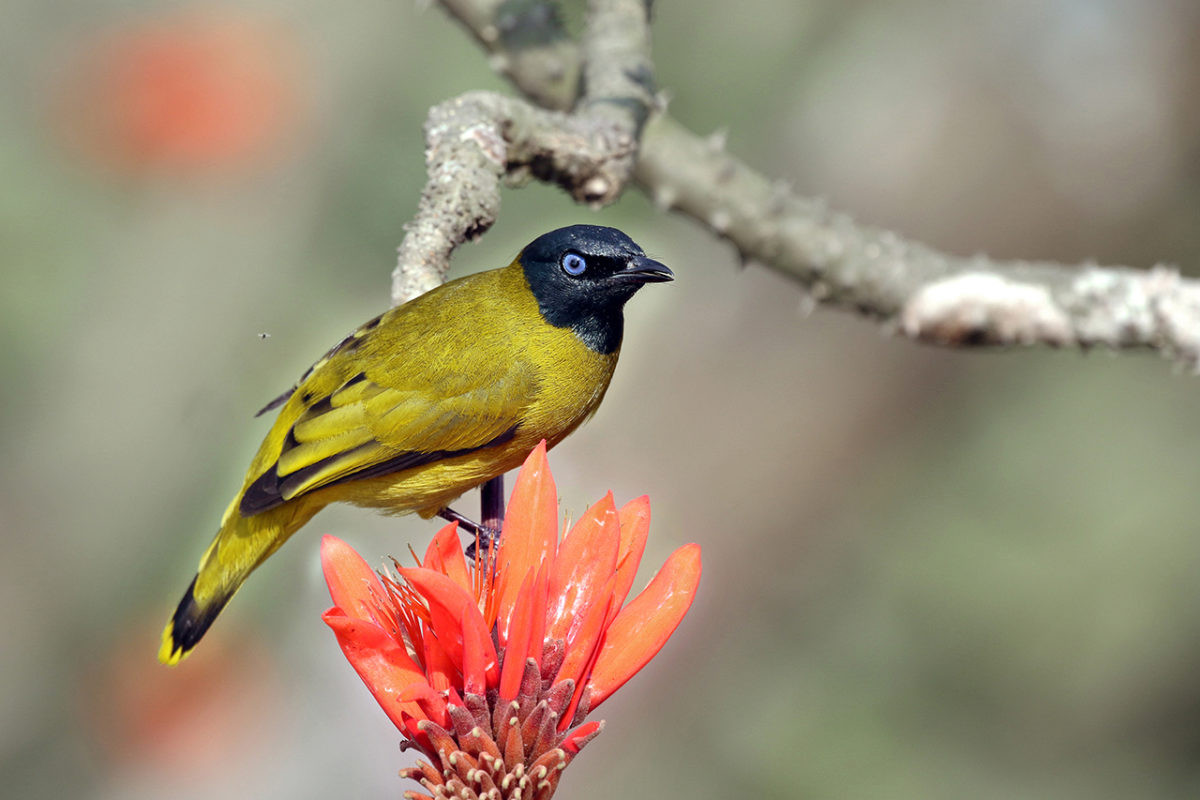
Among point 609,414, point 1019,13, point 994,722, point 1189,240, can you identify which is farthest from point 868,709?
point 1019,13

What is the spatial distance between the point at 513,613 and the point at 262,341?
533 cm

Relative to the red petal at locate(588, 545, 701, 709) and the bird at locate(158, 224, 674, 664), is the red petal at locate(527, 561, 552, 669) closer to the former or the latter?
the red petal at locate(588, 545, 701, 709)

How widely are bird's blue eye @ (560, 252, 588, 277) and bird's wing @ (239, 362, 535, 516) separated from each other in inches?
11.1

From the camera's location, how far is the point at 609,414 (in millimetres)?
6152

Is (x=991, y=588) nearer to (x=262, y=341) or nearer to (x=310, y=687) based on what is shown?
(x=310, y=687)

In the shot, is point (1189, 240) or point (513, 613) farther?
point (1189, 240)

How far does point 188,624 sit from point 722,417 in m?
3.57

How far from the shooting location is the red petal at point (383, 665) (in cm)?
164

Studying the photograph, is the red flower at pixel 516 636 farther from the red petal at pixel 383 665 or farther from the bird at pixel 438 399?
the bird at pixel 438 399

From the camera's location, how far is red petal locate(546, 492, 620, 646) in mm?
1757

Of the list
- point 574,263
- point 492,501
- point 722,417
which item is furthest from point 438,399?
point 722,417

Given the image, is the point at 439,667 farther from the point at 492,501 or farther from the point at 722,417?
the point at 722,417

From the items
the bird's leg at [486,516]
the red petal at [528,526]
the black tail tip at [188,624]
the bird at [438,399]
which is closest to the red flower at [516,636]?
the red petal at [528,526]

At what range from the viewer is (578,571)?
70.4 inches
